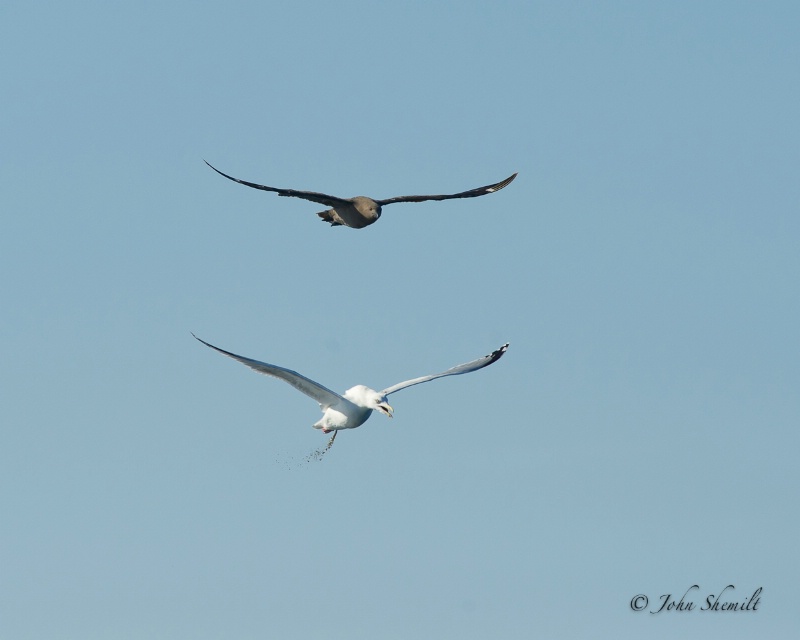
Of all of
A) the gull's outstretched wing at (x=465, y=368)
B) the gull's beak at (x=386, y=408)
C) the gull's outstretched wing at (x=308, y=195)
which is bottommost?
the gull's beak at (x=386, y=408)

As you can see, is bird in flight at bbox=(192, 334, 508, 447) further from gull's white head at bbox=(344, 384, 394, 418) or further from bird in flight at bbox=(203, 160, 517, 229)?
bird in flight at bbox=(203, 160, 517, 229)

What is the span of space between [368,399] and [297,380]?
101 inches

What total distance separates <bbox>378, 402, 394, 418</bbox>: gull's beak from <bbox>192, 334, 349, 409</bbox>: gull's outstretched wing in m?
1.38

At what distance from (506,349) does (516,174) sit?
944 cm

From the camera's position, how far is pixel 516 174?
59844 mm

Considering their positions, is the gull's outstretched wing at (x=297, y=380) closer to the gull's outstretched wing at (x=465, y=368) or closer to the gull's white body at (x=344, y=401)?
the gull's white body at (x=344, y=401)

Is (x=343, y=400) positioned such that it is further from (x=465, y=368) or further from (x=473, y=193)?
(x=473, y=193)

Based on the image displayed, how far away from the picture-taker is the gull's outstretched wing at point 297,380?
46.0 meters

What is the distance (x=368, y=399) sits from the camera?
1918 inches

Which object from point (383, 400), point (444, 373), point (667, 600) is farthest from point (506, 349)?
point (667, 600)

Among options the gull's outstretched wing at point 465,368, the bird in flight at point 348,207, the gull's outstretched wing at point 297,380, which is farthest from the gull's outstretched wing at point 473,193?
the gull's outstretched wing at point 297,380

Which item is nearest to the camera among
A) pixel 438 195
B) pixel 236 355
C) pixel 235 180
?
pixel 236 355

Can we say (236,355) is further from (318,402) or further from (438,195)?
(438,195)

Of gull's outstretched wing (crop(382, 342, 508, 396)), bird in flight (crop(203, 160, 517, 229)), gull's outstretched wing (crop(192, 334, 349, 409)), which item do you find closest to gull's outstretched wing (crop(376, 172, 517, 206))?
bird in flight (crop(203, 160, 517, 229))
